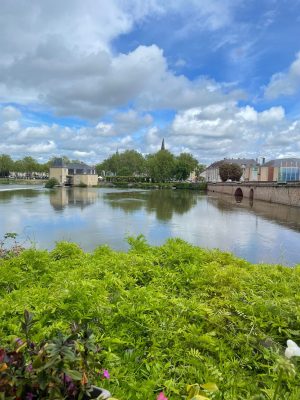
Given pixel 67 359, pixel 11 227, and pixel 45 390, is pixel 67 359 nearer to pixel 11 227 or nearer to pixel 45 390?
pixel 45 390

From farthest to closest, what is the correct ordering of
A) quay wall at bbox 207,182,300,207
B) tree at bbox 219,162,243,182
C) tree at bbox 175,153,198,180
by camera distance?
tree at bbox 175,153,198,180, tree at bbox 219,162,243,182, quay wall at bbox 207,182,300,207

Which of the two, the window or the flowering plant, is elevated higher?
the window

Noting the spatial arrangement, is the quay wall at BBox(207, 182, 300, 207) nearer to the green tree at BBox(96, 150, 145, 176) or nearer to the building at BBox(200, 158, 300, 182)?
the building at BBox(200, 158, 300, 182)

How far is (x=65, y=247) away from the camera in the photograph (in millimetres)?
5992

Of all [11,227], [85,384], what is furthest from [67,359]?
[11,227]

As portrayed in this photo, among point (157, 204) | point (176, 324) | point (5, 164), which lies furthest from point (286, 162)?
point (5, 164)

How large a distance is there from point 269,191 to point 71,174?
7803cm

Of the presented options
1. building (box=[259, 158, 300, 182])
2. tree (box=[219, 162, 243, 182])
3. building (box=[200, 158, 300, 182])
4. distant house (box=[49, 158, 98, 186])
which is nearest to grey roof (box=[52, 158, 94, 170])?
distant house (box=[49, 158, 98, 186])

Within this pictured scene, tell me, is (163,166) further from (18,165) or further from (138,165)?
(18,165)

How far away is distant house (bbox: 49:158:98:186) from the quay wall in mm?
52625

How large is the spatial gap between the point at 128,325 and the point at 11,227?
19662 millimetres

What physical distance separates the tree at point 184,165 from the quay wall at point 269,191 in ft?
87.2

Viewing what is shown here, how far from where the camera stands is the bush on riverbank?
234cm

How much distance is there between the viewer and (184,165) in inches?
4183
